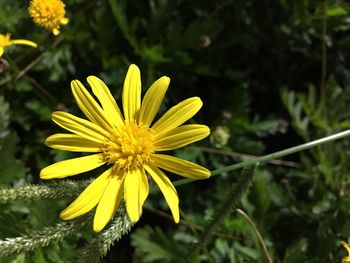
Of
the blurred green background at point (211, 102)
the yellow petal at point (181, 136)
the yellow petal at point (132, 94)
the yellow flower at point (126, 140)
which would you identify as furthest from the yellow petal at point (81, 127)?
the blurred green background at point (211, 102)

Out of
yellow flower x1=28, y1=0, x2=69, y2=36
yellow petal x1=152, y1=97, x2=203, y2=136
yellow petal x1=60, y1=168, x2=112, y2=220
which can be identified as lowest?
yellow petal x1=60, y1=168, x2=112, y2=220

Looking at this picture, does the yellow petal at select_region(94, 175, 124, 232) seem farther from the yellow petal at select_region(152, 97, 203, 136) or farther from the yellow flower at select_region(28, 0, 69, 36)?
the yellow flower at select_region(28, 0, 69, 36)

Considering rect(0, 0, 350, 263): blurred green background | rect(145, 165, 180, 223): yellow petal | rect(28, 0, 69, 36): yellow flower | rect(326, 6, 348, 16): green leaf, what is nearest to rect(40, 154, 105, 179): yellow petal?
rect(145, 165, 180, 223): yellow petal

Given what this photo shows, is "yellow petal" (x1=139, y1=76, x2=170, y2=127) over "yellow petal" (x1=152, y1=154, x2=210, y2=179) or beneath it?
over

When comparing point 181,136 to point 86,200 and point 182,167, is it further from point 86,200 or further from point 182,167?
point 86,200

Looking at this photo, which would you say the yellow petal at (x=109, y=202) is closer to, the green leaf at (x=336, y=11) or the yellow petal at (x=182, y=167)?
the yellow petal at (x=182, y=167)

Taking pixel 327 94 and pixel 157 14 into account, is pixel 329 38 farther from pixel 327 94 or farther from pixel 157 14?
pixel 157 14
